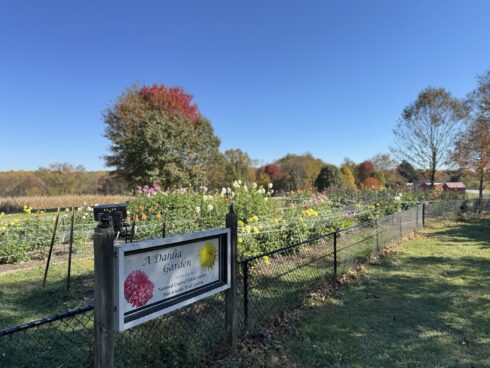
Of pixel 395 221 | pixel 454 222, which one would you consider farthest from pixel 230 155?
pixel 395 221

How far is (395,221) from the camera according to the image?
8.38 m

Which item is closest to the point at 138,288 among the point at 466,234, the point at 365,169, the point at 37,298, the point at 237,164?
the point at 37,298

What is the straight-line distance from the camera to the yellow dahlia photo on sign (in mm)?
2500

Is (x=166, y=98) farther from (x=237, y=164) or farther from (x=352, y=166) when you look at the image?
(x=352, y=166)

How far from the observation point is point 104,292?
176 cm

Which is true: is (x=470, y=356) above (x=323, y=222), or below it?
below

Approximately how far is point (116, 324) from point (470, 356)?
10.2ft

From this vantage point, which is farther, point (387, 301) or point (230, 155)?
point (230, 155)

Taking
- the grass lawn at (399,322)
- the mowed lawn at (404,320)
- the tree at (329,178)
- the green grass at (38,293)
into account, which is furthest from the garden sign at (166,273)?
the tree at (329,178)

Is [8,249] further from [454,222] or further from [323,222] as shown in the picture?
[454,222]

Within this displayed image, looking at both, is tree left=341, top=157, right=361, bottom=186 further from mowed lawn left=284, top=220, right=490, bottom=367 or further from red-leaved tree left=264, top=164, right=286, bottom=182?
mowed lawn left=284, top=220, right=490, bottom=367

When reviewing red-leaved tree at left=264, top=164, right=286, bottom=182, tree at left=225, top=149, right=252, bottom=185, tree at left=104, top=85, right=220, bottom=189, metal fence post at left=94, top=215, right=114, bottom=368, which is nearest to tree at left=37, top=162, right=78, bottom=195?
tree at left=104, top=85, right=220, bottom=189

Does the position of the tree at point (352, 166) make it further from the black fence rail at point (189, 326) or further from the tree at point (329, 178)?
the black fence rail at point (189, 326)

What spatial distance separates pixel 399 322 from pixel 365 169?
1727 inches
